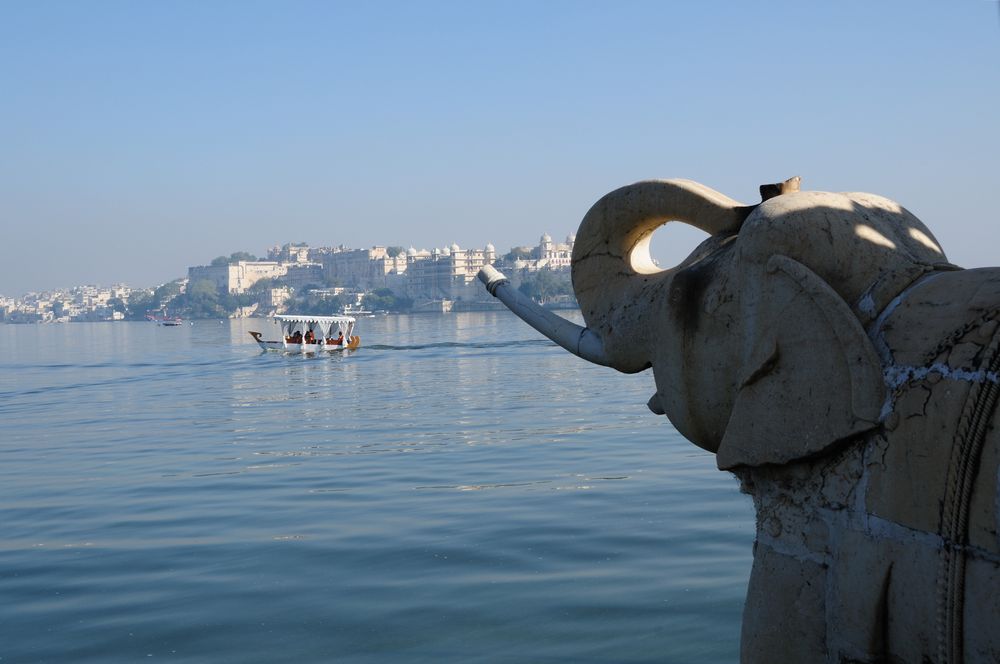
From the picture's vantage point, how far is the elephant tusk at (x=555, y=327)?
12.8ft

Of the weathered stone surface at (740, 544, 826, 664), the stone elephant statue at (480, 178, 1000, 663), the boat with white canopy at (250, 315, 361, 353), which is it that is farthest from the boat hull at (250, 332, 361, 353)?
→ the weathered stone surface at (740, 544, 826, 664)

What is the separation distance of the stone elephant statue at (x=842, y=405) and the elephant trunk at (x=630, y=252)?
0.04ft

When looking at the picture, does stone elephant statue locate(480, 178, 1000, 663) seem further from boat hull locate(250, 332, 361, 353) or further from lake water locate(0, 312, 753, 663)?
boat hull locate(250, 332, 361, 353)

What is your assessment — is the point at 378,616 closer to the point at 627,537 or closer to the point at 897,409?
the point at 627,537

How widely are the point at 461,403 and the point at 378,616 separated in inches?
842

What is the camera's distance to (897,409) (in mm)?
2746

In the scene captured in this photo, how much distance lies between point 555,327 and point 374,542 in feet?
22.9

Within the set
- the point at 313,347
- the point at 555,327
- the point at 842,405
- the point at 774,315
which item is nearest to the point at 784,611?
the point at 842,405

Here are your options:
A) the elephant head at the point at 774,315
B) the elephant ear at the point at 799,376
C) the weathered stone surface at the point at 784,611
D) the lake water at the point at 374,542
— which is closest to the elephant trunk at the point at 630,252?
the elephant head at the point at 774,315

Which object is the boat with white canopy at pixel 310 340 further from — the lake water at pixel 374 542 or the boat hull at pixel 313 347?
the lake water at pixel 374 542

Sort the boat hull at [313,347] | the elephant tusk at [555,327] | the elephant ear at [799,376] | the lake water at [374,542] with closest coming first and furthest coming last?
the elephant ear at [799,376] → the elephant tusk at [555,327] → the lake water at [374,542] → the boat hull at [313,347]

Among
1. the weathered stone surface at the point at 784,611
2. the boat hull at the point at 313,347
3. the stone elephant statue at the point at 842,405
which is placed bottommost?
the boat hull at the point at 313,347

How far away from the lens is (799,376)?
303 centimetres

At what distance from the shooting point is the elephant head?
9.66 feet
